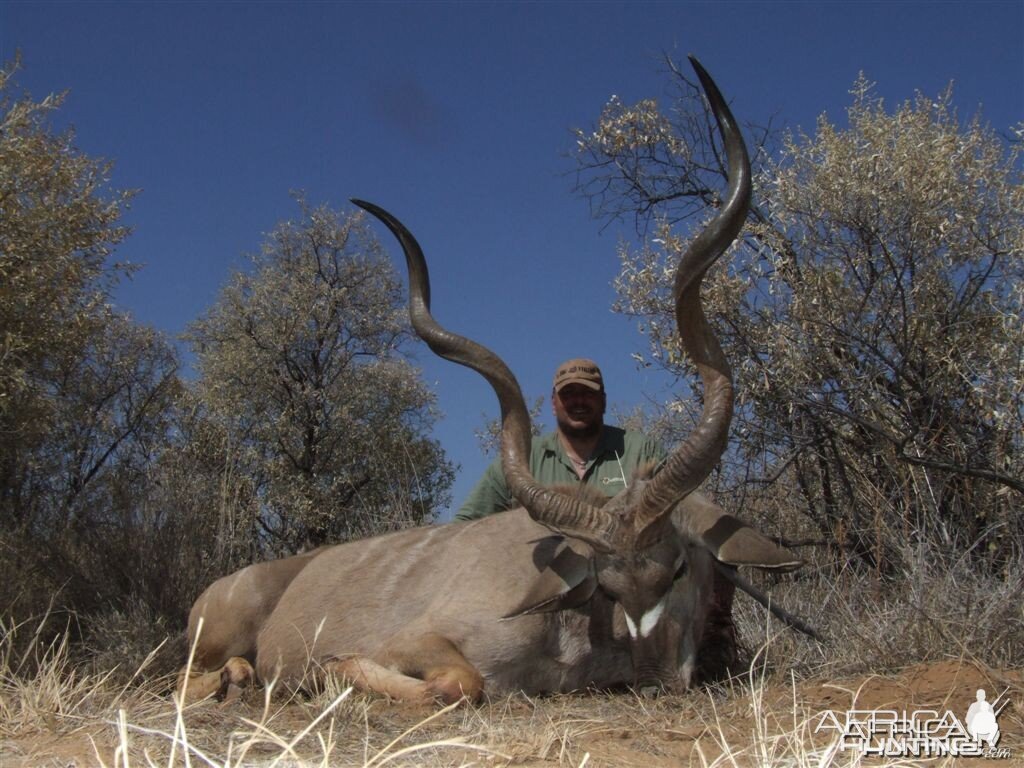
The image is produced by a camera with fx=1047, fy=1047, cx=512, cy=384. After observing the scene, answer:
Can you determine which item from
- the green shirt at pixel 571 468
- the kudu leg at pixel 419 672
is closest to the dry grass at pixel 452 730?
the kudu leg at pixel 419 672

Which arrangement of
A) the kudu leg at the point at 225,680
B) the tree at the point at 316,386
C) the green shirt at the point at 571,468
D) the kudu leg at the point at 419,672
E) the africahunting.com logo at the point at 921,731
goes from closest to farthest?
the africahunting.com logo at the point at 921,731
the kudu leg at the point at 419,672
the kudu leg at the point at 225,680
the green shirt at the point at 571,468
the tree at the point at 316,386

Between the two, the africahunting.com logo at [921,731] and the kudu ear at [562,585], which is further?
the kudu ear at [562,585]

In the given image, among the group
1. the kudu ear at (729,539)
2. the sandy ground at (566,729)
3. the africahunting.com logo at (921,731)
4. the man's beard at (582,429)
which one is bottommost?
the africahunting.com logo at (921,731)

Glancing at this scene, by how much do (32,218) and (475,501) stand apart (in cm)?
482

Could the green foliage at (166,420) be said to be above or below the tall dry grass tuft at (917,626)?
above

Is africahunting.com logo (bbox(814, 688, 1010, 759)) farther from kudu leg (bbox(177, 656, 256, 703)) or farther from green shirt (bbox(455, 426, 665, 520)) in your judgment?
kudu leg (bbox(177, 656, 256, 703))

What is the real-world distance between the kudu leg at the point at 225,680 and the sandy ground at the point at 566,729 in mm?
1348

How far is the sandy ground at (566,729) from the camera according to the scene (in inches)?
110

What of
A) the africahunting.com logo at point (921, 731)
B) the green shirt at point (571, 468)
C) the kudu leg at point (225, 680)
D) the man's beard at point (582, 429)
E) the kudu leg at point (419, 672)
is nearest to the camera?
the africahunting.com logo at point (921, 731)

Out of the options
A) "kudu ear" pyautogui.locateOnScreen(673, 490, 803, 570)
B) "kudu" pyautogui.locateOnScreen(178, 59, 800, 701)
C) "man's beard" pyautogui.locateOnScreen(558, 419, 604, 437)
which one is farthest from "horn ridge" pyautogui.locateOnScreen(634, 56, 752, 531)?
"man's beard" pyautogui.locateOnScreen(558, 419, 604, 437)

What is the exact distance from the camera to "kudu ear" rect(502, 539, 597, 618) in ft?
14.5

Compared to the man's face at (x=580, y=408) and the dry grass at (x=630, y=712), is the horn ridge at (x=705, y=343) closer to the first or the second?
the dry grass at (x=630, y=712)

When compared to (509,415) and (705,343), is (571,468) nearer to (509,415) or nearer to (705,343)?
(509,415)

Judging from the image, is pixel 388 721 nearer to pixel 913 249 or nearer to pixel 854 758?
pixel 854 758
